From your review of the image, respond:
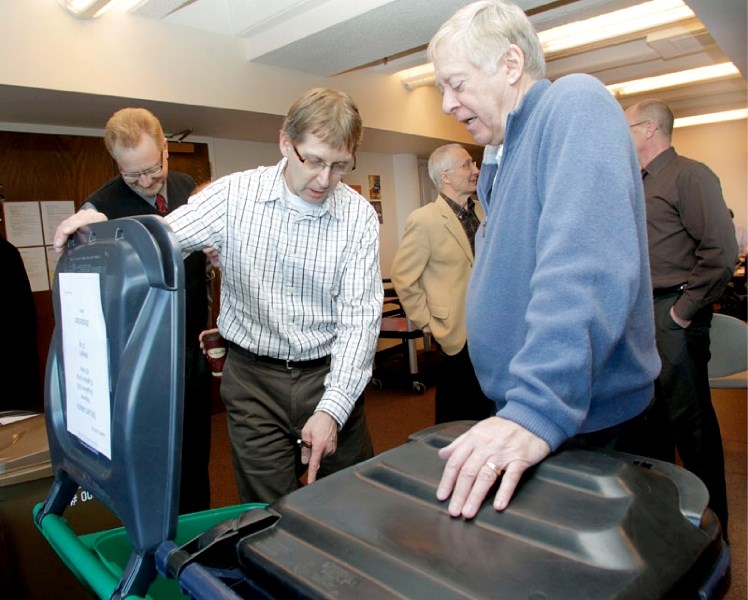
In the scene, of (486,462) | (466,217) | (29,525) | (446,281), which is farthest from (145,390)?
(466,217)

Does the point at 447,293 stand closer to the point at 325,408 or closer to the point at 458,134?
the point at 325,408

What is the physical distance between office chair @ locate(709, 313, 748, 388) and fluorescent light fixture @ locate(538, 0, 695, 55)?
6.76ft

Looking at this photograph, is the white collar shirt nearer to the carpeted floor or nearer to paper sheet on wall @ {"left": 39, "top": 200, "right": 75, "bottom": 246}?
the carpeted floor

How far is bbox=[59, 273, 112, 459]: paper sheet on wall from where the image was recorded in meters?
0.79

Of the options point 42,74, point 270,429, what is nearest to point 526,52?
point 270,429

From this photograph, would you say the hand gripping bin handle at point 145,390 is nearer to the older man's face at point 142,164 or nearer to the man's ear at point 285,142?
the man's ear at point 285,142

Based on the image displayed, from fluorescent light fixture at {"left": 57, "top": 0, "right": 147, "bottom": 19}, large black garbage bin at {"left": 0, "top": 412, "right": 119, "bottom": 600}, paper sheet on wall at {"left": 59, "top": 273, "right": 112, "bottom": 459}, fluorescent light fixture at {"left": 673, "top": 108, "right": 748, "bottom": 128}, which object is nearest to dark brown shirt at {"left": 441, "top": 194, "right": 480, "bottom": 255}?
fluorescent light fixture at {"left": 57, "top": 0, "right": 147, "bottom": 19}

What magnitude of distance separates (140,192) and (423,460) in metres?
1.61

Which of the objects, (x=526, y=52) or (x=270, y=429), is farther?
(x=270, y=429)

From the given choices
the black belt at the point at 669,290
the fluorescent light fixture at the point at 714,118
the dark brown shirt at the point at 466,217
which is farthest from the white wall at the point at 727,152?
the black belt at the point at 669,290

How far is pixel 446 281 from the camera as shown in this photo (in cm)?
283

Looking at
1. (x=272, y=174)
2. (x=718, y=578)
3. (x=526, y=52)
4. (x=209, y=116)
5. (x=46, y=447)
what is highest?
(x=209, y=116)

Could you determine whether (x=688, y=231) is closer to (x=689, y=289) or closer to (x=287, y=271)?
(x=689, y=289)

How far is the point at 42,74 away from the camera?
2.73 m
